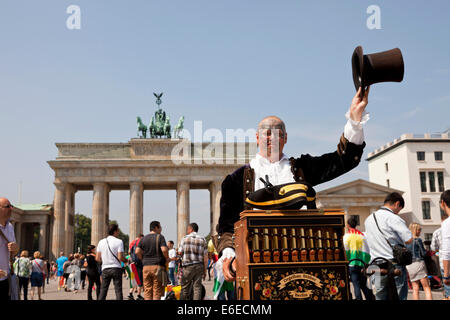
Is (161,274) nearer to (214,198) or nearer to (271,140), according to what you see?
(271,140)

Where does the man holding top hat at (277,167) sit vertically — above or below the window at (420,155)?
below

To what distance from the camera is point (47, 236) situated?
65.6 meters

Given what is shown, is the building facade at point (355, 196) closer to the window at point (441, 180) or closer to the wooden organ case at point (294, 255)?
the window at point (441, 180)

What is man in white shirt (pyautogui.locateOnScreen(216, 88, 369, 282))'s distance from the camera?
3445mm

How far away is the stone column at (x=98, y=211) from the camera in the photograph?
56.8 metres

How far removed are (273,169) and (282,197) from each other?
742mm

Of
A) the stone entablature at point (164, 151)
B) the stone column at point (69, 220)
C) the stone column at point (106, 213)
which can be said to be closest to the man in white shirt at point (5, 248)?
the stone column at point (106, 213)

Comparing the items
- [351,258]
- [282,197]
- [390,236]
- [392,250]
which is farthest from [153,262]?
[282,197]

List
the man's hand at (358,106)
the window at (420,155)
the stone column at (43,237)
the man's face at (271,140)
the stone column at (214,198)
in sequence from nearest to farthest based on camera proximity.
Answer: the man's hand at (358,106) → the man's face at (271,140) → the stone column at (214,198) → the window at (420,155) → the stone column at (43,237)

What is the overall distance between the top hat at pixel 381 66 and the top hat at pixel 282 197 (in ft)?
2.59

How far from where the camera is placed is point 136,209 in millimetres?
58656

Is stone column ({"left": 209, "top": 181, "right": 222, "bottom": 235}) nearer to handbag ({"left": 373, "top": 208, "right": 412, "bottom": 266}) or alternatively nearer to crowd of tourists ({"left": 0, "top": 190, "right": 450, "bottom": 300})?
crowd of tourists ({"left": 0, "top": 190, "right": 450, "bottom": 300})

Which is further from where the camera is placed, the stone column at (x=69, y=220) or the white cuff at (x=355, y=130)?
the stone column at (x=69, y=220)
